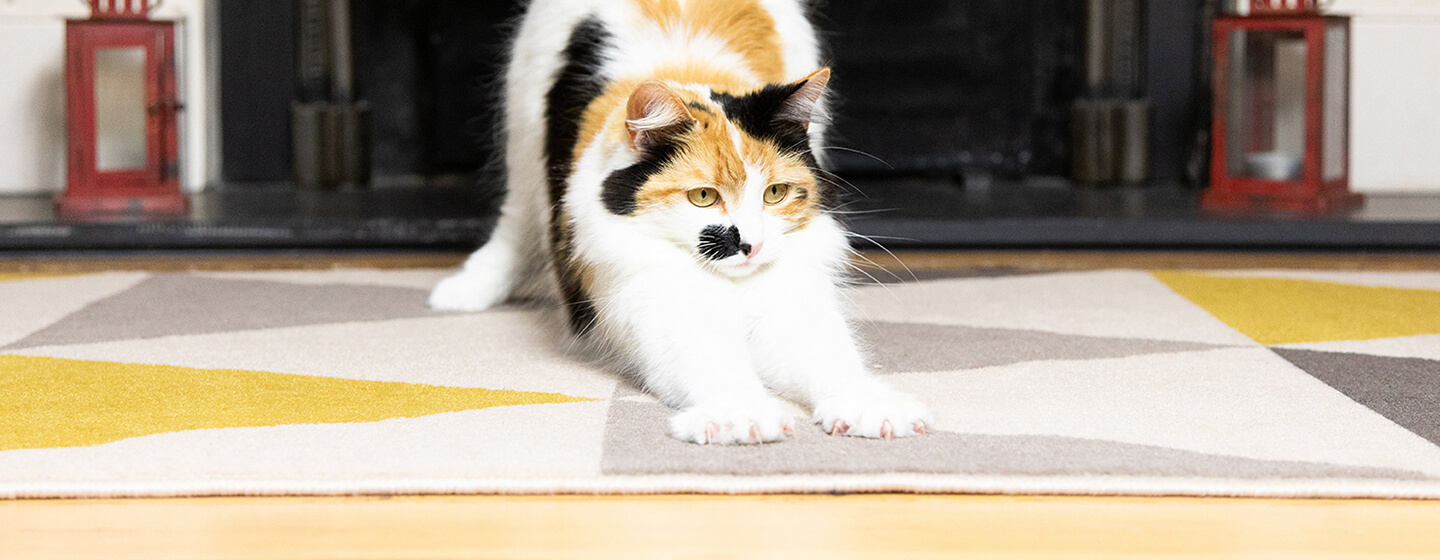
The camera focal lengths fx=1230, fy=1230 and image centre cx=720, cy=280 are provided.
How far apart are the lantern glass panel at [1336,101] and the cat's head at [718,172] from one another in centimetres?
173

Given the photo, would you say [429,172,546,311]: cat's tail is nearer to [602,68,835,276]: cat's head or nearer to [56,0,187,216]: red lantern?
[602,68,835,276]: cat's head

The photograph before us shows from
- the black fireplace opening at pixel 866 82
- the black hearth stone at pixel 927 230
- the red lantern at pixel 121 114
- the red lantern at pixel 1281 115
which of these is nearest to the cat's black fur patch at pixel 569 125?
the black hearth stone at pixel 927 230

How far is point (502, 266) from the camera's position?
6.29ft

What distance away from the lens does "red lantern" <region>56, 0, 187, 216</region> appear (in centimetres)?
252

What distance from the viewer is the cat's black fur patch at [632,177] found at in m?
1.24

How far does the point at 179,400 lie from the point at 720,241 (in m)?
0.58

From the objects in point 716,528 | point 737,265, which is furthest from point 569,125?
point 716,528

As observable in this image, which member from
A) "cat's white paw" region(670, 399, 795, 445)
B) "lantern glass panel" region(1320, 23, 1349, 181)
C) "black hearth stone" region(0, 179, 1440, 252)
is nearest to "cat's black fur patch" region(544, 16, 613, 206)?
"cat's white paw" region(670, 399, 795, 445)

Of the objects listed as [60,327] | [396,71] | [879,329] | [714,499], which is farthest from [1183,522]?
[396,71]

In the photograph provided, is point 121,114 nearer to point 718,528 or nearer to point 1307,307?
point 718,528

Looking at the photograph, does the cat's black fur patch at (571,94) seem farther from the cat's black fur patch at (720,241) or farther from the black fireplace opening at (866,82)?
the black fireplace opening at (866,82)

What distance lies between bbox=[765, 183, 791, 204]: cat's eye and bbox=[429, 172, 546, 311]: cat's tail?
0.63m

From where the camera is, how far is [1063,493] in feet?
3.24

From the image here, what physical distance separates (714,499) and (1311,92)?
2058mm
